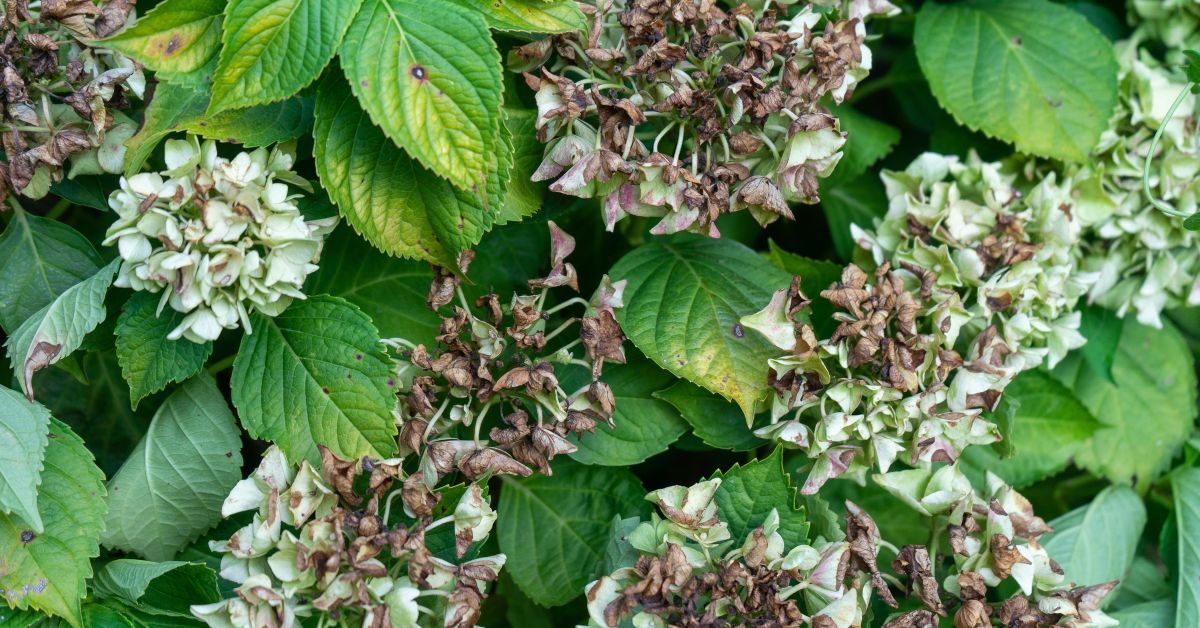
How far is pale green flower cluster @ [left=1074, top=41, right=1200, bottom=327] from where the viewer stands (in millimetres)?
1270

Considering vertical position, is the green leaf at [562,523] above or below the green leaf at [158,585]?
below

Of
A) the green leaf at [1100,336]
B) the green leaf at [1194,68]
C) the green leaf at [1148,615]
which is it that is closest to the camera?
the green leaf at [1194,68]

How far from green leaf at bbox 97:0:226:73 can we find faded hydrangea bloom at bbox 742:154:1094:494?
57 centimetres

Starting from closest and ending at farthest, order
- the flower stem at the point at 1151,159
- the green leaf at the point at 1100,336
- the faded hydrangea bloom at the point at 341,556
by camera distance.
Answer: the faded hydrangea bloom at the point at 341,556
the flower stem at the point at 1151,159
the green leaf at the point at 1100,336

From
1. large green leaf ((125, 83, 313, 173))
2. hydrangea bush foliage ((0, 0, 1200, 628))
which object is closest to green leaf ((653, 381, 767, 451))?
hydrangea bush foliage ((0, 0, 1200, 628))

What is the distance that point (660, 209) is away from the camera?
102cm

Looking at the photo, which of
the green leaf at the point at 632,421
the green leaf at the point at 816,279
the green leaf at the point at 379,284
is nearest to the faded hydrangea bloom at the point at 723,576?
the green leaf at the point at 632,421

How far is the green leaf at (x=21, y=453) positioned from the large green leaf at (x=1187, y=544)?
124 cm

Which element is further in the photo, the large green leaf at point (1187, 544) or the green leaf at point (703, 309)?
the large green leaf at point (1187, 544)

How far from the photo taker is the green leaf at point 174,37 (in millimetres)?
922

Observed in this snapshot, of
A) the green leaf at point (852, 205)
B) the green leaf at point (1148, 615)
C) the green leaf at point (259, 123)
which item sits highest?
the green leaf at point (259, 123)

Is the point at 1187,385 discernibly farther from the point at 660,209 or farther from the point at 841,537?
the point at 660,209

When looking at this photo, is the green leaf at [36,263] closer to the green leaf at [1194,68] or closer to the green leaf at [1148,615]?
the green leaf at [1194,68]

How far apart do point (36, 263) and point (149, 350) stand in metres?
0.19
